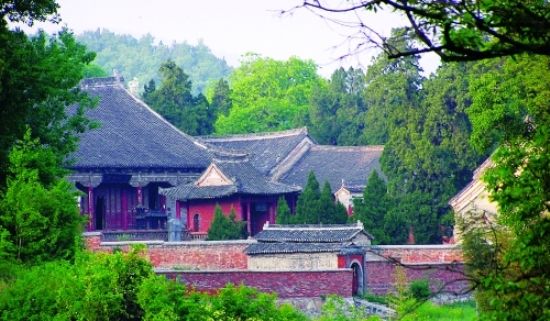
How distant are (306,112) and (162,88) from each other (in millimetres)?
12028

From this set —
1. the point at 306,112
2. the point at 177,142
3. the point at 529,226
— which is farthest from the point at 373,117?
the point at 529,226

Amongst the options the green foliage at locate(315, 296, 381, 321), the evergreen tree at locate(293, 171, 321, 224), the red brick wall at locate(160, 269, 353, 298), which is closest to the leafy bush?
the red brick wall at locate(160, 269, 353, 298)

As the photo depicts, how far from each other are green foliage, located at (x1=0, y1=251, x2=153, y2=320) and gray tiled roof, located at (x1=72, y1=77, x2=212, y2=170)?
34209mm

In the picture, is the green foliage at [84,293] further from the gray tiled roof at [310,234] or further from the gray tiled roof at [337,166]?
the gray tiled roof at [337,166]

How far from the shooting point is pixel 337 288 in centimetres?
3478

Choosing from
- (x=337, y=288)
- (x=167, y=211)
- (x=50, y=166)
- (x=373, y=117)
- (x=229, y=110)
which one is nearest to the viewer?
(x=50, y=166)

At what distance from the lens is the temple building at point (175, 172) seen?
169ft

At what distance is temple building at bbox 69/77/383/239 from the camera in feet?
169

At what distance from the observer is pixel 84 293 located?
17188 mm

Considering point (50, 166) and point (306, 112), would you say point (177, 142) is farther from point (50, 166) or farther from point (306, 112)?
point (50, 166)

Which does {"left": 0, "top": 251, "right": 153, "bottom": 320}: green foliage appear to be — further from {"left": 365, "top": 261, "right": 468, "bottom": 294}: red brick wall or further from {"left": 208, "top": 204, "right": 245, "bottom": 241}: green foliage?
{"left": 208, "top": 204, "right": 245, "bottom": 241}: green foliage

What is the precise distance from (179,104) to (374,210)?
85.4ft

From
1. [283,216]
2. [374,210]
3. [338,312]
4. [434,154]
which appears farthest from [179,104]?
[338,312]

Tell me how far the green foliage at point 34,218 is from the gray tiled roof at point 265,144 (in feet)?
116
